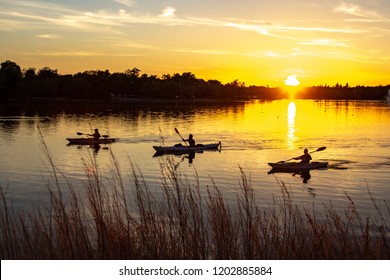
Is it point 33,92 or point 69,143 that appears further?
point 33,92

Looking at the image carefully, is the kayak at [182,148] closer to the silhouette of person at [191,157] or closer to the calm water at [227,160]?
the silhouette of person at [191,157]

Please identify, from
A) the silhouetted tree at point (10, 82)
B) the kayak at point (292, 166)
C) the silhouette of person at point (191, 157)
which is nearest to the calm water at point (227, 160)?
the silhouette of person at point (191, 157)

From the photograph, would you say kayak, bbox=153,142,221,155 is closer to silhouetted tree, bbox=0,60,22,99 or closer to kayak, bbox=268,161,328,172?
kayak, bbox=268,161,328,172

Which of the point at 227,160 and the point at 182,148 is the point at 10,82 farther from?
the point at 227,160

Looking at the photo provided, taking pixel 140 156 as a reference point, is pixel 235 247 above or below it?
above

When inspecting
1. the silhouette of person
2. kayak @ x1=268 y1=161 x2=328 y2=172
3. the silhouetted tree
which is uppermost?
the silhouetted tree

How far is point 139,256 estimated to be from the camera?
24.5 ft

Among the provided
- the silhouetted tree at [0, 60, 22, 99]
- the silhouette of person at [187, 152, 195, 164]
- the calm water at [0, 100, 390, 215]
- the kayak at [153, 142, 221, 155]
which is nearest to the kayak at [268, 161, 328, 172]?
the calm water at [0, 100, 390, 215]

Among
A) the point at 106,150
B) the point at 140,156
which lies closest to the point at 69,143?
the point at 106,150

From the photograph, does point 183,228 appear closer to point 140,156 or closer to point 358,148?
point 140,156

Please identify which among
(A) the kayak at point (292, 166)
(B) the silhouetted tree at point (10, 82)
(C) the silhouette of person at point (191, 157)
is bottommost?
(C) the silhouette of person at point (191, 157)

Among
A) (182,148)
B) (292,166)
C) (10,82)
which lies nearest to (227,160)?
(182,148)
